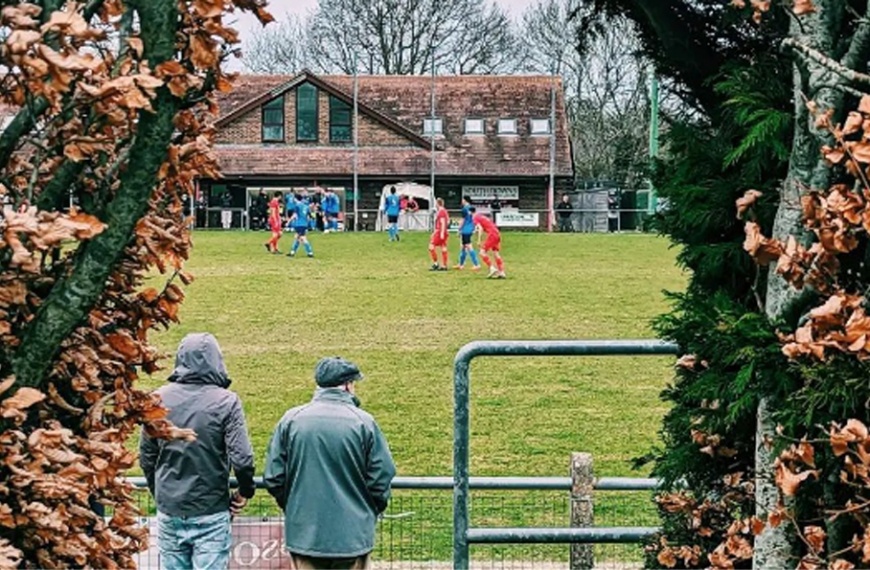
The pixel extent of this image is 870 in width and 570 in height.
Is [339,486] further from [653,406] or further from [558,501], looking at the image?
[653,406]

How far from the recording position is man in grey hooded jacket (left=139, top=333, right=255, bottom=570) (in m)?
6.78

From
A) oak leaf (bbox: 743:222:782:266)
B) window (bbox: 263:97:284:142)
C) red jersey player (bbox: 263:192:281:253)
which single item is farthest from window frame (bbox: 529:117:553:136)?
oak leaf (bbox: 743:222:782:266)

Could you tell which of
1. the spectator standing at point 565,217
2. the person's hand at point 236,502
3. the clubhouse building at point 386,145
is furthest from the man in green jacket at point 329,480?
the spectator standing at point 565,217

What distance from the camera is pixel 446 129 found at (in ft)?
204

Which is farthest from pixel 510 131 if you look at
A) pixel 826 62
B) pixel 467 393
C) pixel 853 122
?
pixel 853 122

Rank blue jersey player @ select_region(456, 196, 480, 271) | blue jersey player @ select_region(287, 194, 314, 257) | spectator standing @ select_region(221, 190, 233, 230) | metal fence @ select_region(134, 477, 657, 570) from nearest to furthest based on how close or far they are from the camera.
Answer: metal fence @ select_region(134, 477, 657, 570) < blue jersey player @ select_region(456, 196, 480, 271) < blue jersey player @ select_region(287, 194, 314, 257) < spectator standing @ select_region(221, 190, 233, 230)

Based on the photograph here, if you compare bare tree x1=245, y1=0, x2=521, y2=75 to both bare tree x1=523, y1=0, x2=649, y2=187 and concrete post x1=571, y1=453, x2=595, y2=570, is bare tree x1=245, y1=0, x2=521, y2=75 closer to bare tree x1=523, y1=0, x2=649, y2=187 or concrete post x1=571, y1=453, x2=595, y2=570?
bare tree x1=523, y1=0, x2=649, y2=187

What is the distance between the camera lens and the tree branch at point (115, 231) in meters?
2.99

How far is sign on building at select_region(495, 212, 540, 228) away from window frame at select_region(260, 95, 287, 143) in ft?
35.0

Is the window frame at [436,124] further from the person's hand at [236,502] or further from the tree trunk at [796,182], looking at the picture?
the tree trunk at [796,182]

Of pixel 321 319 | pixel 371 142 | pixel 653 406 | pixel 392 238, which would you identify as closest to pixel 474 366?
pixel 653 406

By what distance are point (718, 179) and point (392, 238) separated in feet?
124

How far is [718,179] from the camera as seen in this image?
4.10 m

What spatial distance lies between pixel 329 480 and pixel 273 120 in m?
Result: 54.7
